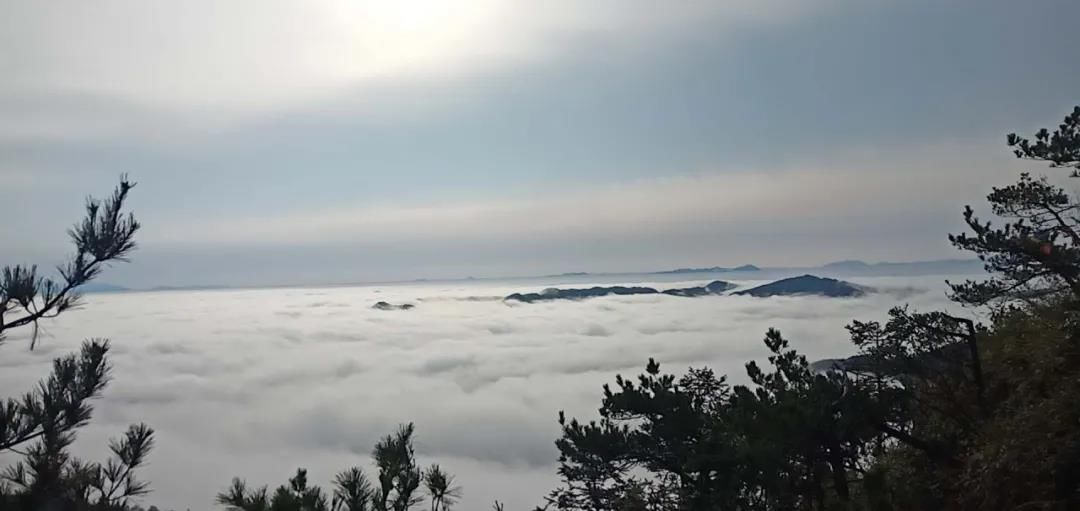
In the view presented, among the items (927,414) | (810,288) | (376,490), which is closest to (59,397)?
(376,490)

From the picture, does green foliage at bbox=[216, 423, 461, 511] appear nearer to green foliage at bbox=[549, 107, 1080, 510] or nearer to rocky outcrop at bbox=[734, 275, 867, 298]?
green foliage at bbox=[549, 107, 1080, 510]

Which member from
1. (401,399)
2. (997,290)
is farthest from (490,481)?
(997,290)

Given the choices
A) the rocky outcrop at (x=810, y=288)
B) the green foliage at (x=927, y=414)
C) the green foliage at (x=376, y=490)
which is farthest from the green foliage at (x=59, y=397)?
the rocky outcrop at (x=810, y=288)

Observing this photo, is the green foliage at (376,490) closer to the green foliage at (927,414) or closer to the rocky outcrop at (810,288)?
the green foliage at (927,414)

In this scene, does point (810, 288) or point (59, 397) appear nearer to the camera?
point (59, 397)

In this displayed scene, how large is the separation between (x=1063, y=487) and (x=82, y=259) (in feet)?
37.9

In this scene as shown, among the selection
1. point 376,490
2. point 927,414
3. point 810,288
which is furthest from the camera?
point 810,288

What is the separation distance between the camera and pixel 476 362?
5866 inches

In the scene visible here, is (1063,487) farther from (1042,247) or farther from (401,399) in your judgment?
(401,399)

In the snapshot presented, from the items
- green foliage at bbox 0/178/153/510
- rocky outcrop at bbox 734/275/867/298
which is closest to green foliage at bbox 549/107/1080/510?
green foliage at bbox 0/178/153/510

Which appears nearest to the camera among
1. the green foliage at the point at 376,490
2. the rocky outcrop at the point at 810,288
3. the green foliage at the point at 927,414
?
the green foliage at the point at 376,490

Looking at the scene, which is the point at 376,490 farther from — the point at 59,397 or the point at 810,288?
the point at 810,288

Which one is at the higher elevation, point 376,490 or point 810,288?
point 810,288

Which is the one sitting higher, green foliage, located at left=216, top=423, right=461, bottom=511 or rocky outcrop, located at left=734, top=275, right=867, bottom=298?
rocky outcrop, located at left=734, top=275, right=867, bottom=298
